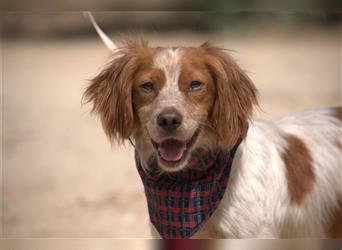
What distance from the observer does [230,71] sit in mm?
2176

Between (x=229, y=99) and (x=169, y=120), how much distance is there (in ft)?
0.92

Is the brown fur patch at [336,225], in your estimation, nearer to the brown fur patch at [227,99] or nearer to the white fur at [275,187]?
the white fur at [275,187]

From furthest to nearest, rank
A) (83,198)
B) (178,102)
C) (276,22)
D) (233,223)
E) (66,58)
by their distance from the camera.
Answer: (66,58)
(83,198)
(276,22)
(233,223)
(178,102)

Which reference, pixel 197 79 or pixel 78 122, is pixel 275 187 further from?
pixel 78 122

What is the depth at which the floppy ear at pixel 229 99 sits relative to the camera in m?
2.12

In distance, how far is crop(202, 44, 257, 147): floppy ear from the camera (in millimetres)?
2115

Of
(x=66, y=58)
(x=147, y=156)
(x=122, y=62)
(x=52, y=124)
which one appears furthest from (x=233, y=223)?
(x=52, y=124)

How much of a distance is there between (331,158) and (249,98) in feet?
1.53

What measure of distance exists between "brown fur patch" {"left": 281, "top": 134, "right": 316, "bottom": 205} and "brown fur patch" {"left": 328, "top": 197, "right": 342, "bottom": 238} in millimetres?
198

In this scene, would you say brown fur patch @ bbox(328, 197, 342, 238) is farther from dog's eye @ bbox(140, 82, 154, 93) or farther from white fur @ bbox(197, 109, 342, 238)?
dog's eye @ bbox(140, 82, 154, 93)

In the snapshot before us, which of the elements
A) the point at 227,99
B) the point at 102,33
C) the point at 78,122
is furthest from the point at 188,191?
the point at 78,122

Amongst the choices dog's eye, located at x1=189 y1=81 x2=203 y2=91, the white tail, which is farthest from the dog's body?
the white tail

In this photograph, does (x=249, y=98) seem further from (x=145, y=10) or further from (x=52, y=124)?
(x=52, y=124)

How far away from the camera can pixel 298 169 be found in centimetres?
228
